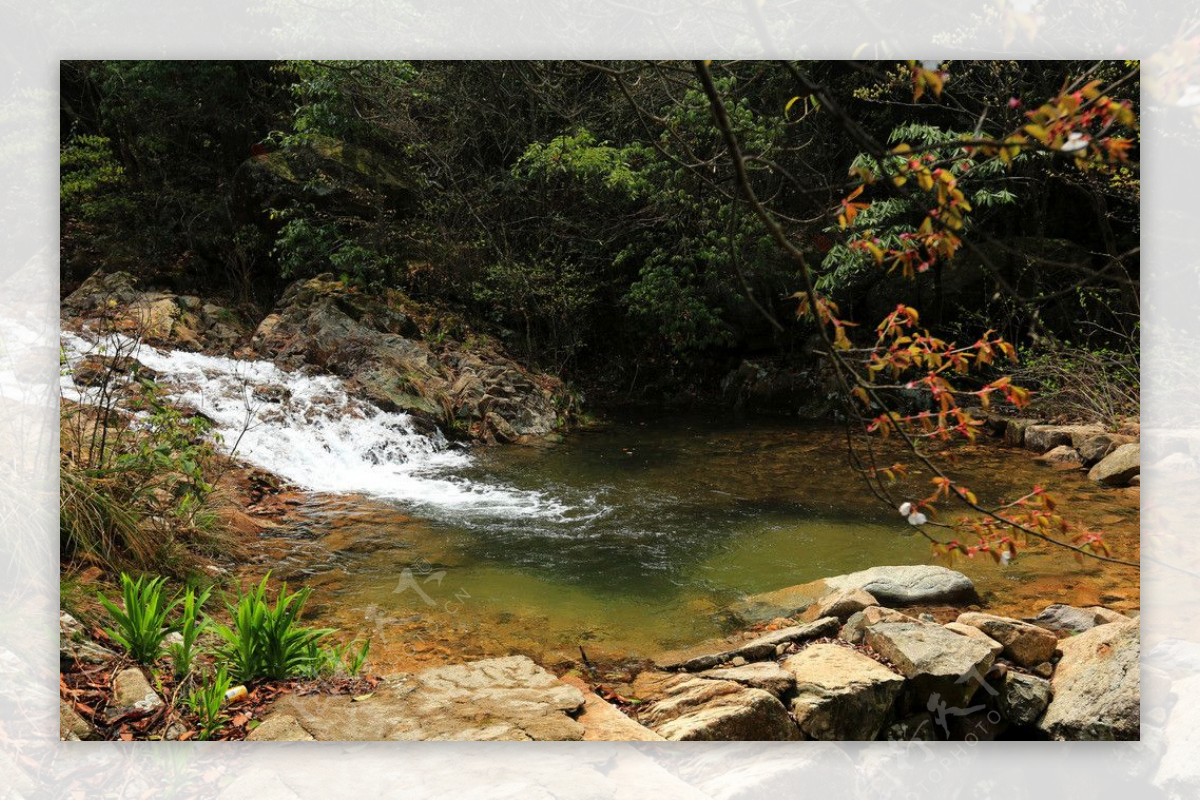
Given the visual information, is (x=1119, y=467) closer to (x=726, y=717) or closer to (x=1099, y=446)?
(x=1099, y=446)

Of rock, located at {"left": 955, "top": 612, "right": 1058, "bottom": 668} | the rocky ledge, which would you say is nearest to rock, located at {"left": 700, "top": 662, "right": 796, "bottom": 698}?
rock, located at {"left": 955, "top": 612, "right": 1058, "bottom": 668}

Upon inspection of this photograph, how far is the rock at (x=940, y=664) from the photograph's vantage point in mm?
2760

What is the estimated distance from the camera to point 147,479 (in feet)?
10.9

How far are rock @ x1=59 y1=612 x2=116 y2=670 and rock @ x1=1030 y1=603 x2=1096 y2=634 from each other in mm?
3298

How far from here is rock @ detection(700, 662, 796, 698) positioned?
2.74m

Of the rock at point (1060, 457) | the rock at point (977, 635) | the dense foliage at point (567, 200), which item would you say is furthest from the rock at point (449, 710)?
the rock at point (1060, 457)

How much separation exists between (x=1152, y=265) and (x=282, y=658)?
3408mm

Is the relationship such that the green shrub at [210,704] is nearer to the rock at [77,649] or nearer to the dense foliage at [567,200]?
the rock at [77,649]

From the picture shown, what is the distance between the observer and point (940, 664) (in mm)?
2766

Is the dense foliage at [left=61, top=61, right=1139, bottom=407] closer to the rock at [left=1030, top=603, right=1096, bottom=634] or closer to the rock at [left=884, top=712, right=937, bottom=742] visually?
the rock at [left=1030, top=603, right=1096, bottom=634]

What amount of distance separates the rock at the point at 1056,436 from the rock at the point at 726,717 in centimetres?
209

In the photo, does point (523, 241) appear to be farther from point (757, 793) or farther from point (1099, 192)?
point (757, 793)

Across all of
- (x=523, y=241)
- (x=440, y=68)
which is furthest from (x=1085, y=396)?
(x=440, y=68)

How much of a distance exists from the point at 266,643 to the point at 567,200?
9.21 ft
